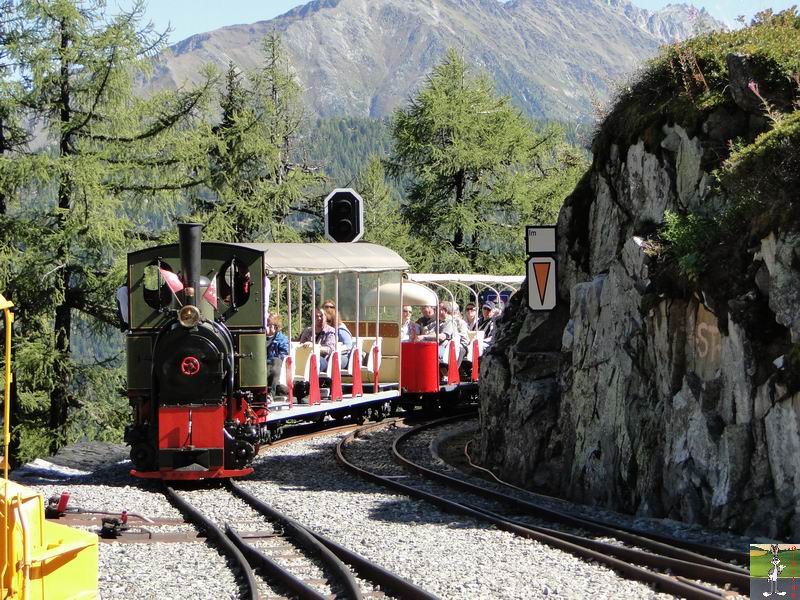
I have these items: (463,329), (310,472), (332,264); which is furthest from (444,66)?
(310,472)

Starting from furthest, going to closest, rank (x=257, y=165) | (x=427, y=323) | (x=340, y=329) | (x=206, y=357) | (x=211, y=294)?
(x=257, y=165)
(x=427, y=323)
(x=340, y=329)
(x=211, y=294)
(x=206, y=357)

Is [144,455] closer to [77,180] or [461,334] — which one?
[77,180]

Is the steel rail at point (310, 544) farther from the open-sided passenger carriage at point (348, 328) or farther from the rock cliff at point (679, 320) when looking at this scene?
the open-sided passenger carriage at point (348, 328)

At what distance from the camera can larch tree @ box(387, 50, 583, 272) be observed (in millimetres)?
38688

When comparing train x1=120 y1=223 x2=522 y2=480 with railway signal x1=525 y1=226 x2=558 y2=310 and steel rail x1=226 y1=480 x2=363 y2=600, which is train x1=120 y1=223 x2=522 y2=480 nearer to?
steel rail x1=226 y1=480 x2=363 y2=600

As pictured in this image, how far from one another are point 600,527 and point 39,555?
5.39 meters

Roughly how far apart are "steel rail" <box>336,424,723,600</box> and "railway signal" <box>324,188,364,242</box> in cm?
395

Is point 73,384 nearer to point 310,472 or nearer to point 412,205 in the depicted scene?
point 310,472

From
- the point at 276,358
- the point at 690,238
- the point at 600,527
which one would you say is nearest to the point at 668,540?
the point at 600,527

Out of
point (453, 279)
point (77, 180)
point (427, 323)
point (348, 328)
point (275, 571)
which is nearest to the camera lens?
point (275, 571)

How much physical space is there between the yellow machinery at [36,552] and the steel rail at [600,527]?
412 centimetres

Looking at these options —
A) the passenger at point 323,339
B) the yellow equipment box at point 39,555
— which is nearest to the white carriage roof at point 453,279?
the passenger at point 323,339

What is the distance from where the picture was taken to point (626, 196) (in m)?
12.8

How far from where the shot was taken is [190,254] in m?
13.0
